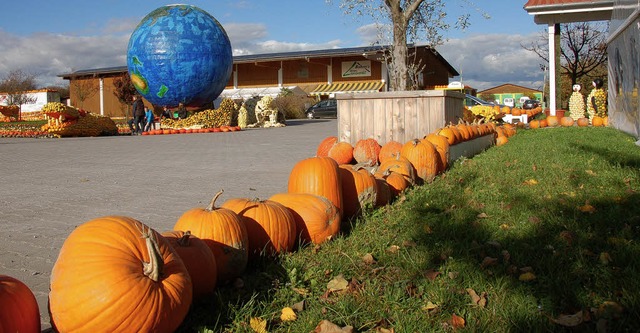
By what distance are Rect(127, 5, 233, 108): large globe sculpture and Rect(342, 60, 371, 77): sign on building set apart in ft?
92.9

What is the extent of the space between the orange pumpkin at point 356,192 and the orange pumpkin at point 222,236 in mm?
1592

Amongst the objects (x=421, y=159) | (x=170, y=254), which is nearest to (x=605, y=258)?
(x=170, y=254)

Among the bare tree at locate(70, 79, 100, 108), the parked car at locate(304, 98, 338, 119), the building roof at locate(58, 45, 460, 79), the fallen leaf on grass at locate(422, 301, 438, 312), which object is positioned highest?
the building roof at locate(58, 45, 460, 79)

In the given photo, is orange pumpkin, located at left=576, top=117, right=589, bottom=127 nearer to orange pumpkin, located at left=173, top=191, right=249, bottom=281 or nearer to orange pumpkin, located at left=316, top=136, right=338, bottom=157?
orange pumpkin, located at left=316, top=136, right=338, bottom=157

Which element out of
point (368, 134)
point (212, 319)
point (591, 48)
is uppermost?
point (591, 48)

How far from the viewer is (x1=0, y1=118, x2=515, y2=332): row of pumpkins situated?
2270mm

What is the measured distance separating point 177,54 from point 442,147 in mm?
16620

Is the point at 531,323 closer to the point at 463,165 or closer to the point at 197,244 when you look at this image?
the point at 197,244

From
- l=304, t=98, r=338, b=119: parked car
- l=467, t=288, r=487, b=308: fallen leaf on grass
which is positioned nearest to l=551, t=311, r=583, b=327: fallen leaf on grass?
l=467, t=288, r=487, b=308: fallen leaf on grass

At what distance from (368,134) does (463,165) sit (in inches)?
71.7

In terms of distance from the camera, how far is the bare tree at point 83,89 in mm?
56375

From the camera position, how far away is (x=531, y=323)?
2.43 meters

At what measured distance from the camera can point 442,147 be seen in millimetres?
7426

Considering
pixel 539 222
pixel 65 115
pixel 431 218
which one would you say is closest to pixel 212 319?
pixel 431 218
